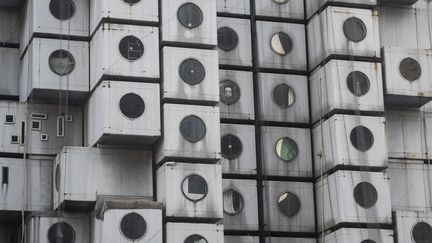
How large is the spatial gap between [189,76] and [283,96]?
5.89 metres

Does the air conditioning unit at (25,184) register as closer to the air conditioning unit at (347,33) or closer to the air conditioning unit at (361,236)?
the air conditioning unit at (361,236)

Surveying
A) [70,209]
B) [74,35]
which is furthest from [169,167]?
[74,35]

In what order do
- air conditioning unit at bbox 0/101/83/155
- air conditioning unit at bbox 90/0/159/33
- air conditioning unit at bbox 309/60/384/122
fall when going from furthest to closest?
air conditioning unit at bbox 309/60/384/122 < air conditioning unit at bbox 0/101/83/155 < air conditioning unit at bbox 90/0/159/33

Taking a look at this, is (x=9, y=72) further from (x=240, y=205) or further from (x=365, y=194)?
(x=365, y=194)

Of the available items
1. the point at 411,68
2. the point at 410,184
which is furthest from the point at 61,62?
the point at 410,184

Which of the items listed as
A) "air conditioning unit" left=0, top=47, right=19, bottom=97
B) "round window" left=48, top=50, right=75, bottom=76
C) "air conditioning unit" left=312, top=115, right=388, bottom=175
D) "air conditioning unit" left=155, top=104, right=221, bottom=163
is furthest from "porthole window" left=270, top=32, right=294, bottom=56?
"air conditioning unit" left=0, top=47, right=19, bottom=97

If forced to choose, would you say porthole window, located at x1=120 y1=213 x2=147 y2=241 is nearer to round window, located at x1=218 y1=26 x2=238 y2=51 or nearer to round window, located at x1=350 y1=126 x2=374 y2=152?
round window, located at x1=350 y1=126 x2=374 y2=152

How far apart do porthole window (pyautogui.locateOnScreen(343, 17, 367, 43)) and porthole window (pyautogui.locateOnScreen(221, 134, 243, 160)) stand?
6.39 m

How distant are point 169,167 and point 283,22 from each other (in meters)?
10.3

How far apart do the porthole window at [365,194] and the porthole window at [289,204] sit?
2.81m

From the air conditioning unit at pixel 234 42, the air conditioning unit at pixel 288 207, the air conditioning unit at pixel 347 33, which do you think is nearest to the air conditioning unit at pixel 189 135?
the air conditioning unit at pixel 288 207

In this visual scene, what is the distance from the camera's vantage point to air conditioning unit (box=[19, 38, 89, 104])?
46744 millimetres

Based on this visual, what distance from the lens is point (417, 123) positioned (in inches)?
2016

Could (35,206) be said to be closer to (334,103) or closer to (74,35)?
(74,35)
